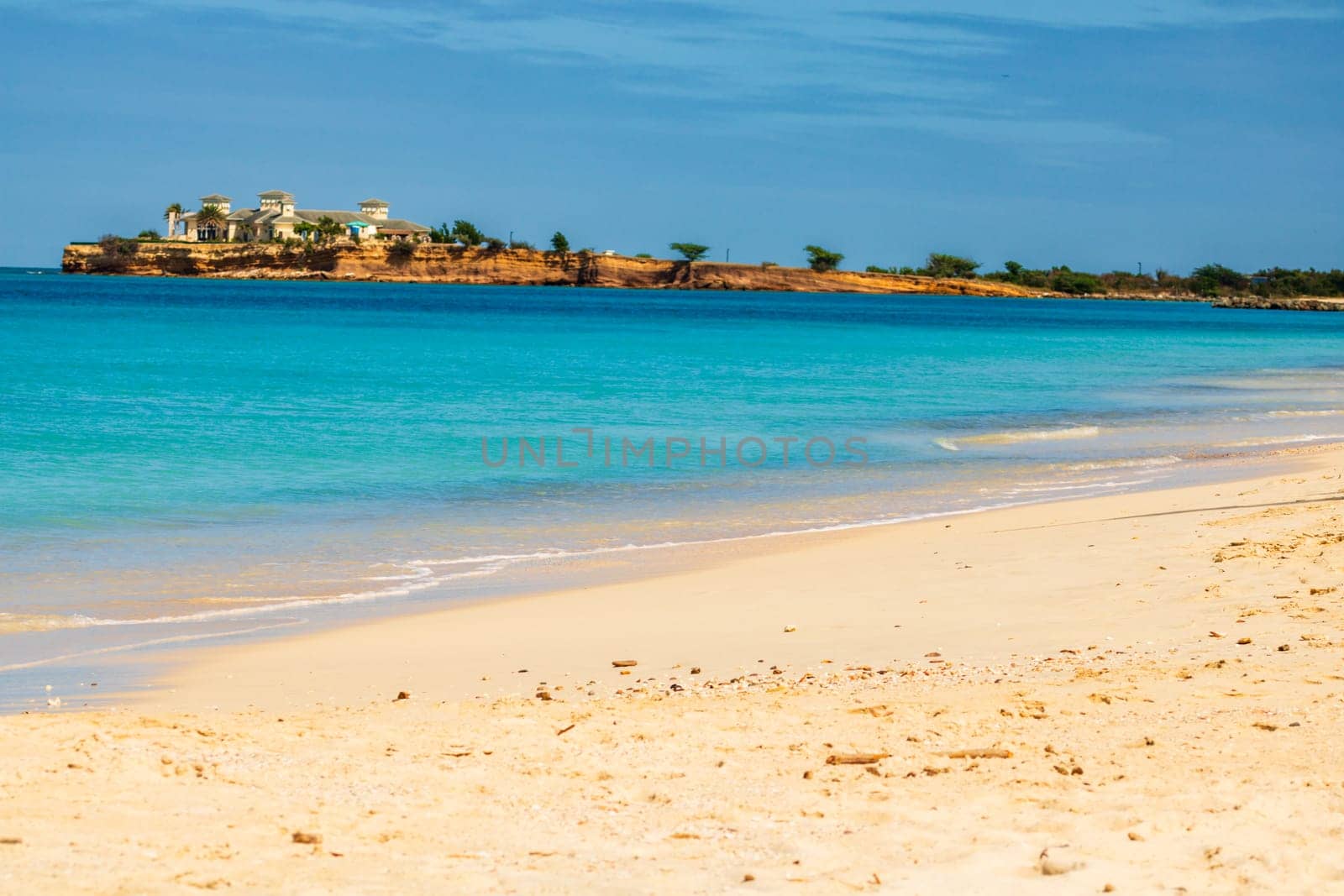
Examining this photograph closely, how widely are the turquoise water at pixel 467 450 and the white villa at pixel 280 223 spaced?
12583cm

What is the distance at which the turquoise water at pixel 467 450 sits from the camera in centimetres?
1109

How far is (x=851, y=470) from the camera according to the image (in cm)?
1917

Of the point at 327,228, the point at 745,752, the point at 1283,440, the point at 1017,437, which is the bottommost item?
the point at 745,752

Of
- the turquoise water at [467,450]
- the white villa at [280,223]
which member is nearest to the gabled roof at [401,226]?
the white villa at [280,223]

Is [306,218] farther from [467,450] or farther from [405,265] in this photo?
[467,450]

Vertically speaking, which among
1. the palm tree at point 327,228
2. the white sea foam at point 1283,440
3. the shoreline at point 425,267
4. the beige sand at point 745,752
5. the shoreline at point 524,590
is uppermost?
the palm tree at point 327,228

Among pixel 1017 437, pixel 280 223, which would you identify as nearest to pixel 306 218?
A: pixel 280 223

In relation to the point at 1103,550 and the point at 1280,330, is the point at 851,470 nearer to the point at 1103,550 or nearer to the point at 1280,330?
the point at 1103,550

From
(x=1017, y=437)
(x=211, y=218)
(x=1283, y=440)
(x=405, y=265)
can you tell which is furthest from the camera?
(x=211, y=218)

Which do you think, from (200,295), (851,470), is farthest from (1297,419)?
(200,295)

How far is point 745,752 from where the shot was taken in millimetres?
5953

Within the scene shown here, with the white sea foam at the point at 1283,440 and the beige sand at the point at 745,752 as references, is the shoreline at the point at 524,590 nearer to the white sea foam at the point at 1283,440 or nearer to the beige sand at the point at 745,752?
the beige sand at the point at 745,752

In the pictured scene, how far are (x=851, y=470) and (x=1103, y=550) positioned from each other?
826 centimetres

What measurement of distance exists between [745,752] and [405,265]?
169 m
